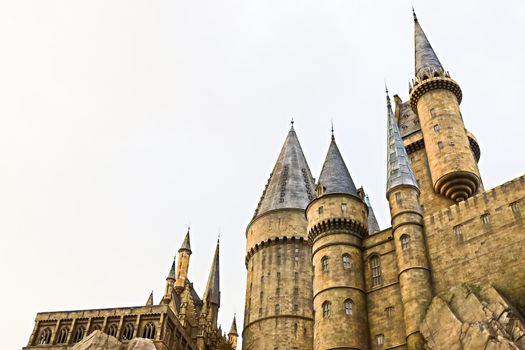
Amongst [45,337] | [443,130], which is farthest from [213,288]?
[443,130]

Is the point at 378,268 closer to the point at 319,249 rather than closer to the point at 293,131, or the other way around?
the point at 319,249

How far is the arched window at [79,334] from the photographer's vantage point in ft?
144

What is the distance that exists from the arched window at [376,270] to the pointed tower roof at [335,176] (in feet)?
18.0

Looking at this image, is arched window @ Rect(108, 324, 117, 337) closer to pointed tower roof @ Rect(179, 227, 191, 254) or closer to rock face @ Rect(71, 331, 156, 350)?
rock face @ Rect(71, 331, 156, 350)

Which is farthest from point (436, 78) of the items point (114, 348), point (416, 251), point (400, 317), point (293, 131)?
point (114, 348)

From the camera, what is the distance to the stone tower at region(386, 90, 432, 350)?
101 ft

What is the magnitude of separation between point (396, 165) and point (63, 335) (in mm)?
30338

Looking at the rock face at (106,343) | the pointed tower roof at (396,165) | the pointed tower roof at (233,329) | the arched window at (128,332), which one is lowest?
the rock face at (106,343)

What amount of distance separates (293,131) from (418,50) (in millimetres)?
25537

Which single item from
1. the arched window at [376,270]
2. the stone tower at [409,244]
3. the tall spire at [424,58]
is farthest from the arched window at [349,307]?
the tall spire at [424,58]

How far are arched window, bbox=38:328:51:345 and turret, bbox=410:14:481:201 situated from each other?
3392 centimetres

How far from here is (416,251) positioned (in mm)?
33062

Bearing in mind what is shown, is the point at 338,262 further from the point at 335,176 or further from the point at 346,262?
the point at 335,176

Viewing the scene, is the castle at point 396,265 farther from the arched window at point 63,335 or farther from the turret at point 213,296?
the turret at point 213,296
